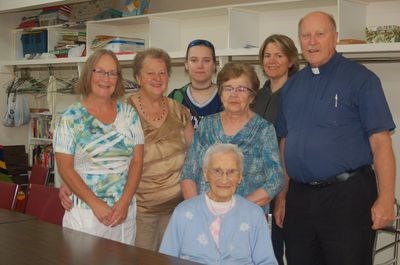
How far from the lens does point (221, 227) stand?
2141mm

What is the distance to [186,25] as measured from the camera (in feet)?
15.7

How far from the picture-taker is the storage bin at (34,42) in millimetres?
5965

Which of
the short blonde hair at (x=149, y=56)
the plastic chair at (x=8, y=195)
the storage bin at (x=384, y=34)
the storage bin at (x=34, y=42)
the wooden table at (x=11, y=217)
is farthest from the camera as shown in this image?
the storage bin at (x=34, y=42)

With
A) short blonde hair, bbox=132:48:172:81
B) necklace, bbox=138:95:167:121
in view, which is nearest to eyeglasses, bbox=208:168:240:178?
necklace, bbox=138:95:167:121

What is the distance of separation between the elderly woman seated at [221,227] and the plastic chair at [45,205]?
0.75 m

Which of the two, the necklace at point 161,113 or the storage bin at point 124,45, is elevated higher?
the storage bin at point 124,45

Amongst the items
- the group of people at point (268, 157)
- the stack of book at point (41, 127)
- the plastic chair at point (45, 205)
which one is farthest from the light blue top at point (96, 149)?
the stack of book at point (41, 127)

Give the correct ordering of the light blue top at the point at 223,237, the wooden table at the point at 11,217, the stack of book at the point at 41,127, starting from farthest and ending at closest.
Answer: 1. the stack of book at the point at 41,127
2. the wooden table at the point at 11,217
3. the light blue top at the point at 223,237

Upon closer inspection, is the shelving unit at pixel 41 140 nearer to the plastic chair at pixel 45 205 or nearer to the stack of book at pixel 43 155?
the stack of book at pixel 43 155

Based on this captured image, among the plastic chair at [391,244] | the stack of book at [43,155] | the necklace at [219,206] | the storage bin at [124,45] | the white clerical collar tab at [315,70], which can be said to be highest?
the storage bin at [124,45]

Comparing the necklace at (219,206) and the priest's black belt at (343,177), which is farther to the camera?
the priest's black belt at (343,177)

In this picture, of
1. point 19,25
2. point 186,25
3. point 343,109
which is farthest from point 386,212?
point 19,25

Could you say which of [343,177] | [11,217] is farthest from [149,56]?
[343,177]

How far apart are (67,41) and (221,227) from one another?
13.5 ft
